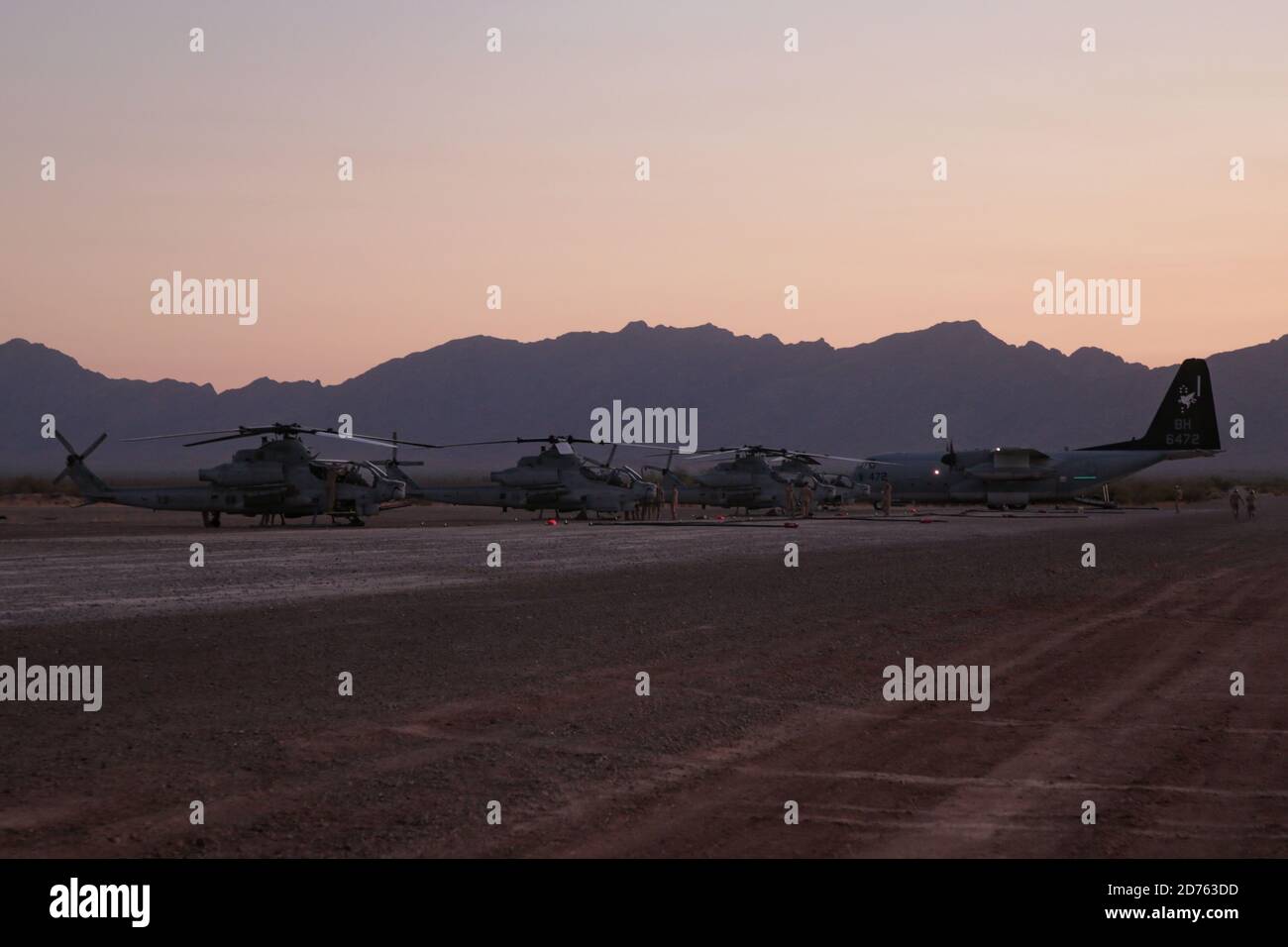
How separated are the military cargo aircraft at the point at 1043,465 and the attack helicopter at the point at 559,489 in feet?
68.4

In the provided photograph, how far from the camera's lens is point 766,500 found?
5894 centimetres

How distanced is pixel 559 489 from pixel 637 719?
132 feet

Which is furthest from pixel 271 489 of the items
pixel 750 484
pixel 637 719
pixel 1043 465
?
pixel 1043 465

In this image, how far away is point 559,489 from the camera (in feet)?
164

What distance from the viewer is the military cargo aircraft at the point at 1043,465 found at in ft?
218

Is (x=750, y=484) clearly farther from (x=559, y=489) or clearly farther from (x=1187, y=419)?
(x=1187, y=419)

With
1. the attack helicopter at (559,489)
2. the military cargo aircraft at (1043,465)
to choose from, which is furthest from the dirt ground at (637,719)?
the military cargo aircraft at (1043,465)

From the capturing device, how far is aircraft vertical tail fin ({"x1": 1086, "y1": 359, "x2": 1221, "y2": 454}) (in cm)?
6962

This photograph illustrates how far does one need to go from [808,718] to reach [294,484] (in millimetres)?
34691

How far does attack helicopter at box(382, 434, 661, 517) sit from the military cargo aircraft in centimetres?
2085

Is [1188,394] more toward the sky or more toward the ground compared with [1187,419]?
more toward the sky

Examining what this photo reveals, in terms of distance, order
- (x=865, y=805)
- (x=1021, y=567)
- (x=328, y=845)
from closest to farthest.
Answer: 1. (x=328, y=845)
2. (x=865, y=805)
3. (x=1021, y=567)
